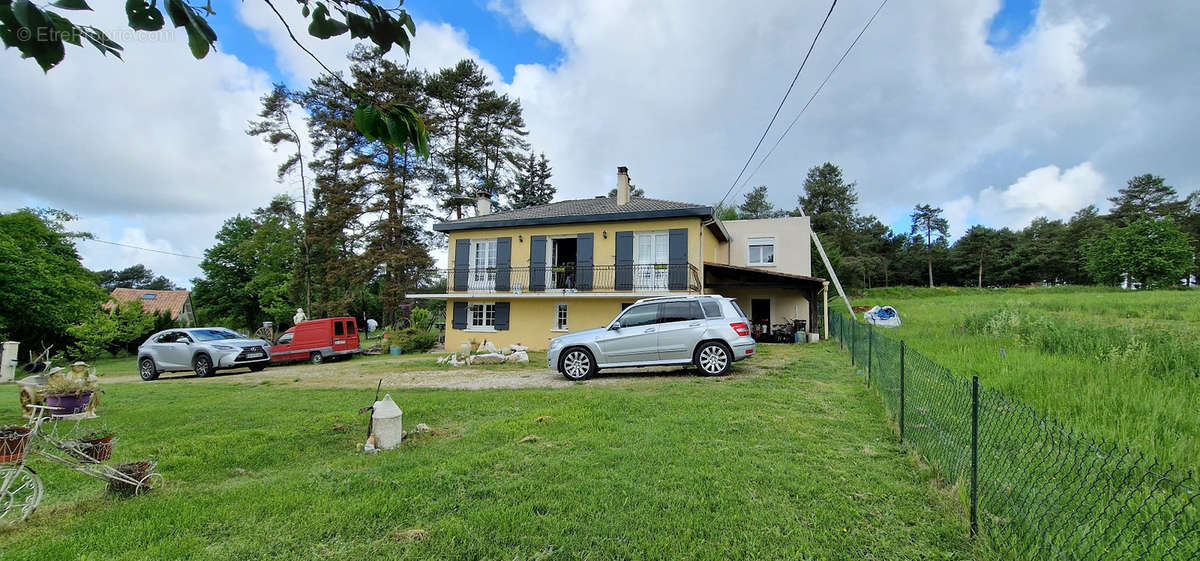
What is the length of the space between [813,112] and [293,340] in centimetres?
1837

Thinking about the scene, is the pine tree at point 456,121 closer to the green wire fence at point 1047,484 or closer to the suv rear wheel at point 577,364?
the suv rear wheel at point 577,364

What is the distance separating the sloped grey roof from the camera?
53.4 ft

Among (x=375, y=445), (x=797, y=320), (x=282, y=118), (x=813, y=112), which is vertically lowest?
(x=375, y=445)

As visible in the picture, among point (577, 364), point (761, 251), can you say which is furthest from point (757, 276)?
point (577, 364)

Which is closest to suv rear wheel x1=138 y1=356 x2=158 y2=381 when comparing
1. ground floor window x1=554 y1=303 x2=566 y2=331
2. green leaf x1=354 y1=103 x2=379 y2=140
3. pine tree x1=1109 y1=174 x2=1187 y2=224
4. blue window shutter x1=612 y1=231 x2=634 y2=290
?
ground floor window x1=554 y1=303 x2=566 y2=331

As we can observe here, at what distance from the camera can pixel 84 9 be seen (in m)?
1.28

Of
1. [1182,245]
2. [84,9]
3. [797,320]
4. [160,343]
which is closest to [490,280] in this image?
[160,343]

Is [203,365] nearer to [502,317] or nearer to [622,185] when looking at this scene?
[502,317]

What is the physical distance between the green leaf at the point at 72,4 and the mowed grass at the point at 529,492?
2609mm

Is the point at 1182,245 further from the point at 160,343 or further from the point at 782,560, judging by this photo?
the point at 160,343

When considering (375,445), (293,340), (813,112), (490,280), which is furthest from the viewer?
(490,280)

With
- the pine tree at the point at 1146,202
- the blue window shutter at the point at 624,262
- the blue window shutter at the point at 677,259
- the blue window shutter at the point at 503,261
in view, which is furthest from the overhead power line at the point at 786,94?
the pine tree at the point at 1146,202

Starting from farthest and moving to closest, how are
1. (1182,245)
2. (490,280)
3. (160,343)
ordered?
(1182,245), (490,280), (160,343)

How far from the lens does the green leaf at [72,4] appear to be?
3.94 feet
